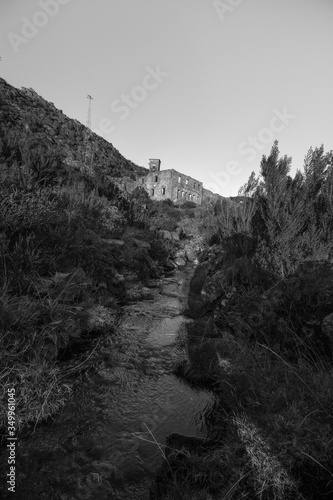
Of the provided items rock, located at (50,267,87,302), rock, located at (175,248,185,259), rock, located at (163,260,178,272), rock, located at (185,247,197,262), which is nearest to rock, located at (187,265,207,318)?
rock, located at (50,267,87,302)

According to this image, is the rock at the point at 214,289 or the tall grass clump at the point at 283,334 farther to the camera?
the rock at the point at 214,289

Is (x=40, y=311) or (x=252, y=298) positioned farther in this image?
(x=252, y=298)

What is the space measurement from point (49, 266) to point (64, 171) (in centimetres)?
704

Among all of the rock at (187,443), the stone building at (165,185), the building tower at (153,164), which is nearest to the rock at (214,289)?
the rock at (187,443)

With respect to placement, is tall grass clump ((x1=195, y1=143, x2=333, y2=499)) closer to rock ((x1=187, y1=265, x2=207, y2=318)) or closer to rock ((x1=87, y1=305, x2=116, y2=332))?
rock ((x1=187, y1=265, x2=207, y2=318))

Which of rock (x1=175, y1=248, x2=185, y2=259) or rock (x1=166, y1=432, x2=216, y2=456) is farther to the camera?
rock (x1=175, y1=248, x2=185, y2=259)

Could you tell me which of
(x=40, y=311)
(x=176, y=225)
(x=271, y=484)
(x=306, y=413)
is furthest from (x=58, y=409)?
(x=176, y=225)

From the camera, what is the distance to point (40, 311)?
3219 millimetres

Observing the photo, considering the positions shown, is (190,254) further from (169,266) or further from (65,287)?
(65,287)

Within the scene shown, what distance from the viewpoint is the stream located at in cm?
179

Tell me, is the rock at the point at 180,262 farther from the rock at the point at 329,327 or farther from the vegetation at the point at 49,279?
the rock at the point at 329,327

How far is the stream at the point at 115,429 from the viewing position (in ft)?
5.88

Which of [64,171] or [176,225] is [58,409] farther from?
[176,225]

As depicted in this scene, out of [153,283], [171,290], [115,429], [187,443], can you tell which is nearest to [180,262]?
[153,283]
